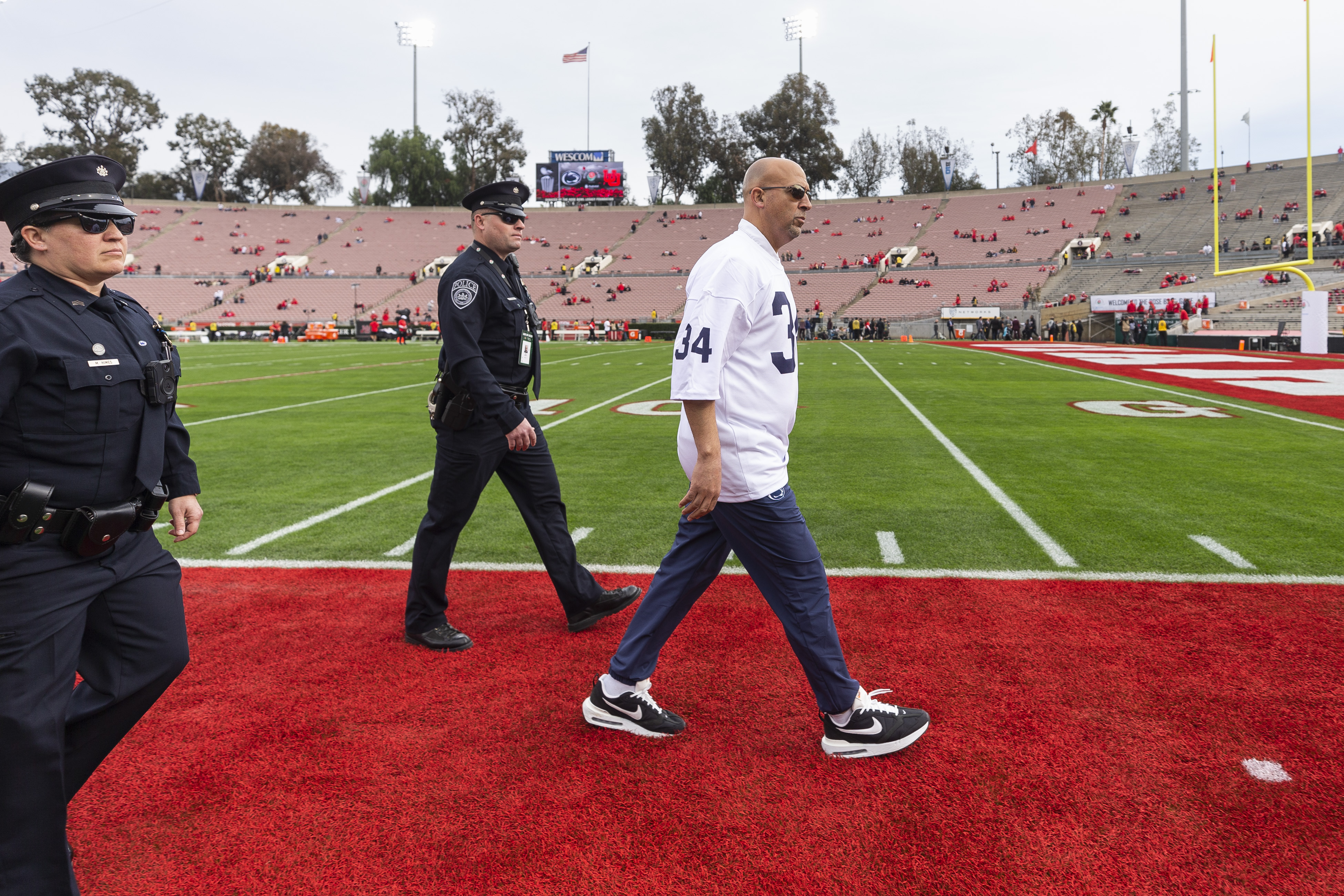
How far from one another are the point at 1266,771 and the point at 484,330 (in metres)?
3.55

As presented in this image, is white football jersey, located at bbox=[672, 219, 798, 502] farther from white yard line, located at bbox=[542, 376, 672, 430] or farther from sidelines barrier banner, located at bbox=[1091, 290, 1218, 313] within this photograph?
sidelines barrier banner, located at bbox=[1091, 290, 1218, 313]

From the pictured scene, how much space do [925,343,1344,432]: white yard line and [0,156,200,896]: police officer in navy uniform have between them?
40.9 ft

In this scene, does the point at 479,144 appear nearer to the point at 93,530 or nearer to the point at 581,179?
the point at 581,179

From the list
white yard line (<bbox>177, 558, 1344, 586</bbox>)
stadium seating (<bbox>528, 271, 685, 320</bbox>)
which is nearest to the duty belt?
white yard line (<bbox>177, 558, 1344, 586</bbox>)

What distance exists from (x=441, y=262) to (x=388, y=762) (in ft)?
→ 225

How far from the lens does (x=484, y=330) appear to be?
4148 mm

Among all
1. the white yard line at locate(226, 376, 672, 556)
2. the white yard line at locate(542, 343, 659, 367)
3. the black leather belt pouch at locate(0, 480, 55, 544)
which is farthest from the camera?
the white yard line at locate(542, 343, 659, 367)

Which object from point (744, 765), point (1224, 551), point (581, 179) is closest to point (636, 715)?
point (744, 765)

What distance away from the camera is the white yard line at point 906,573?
15.9ft

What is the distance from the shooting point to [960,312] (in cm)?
5166

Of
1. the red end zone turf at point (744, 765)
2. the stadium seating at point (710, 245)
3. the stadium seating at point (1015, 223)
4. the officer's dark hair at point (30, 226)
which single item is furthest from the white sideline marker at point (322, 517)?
the stadium seating at point (1015, 223)

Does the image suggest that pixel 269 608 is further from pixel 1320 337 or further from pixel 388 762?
pixel 1320 337

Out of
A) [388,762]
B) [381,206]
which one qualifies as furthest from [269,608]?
[381,206]

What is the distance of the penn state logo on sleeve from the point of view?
155 inches
